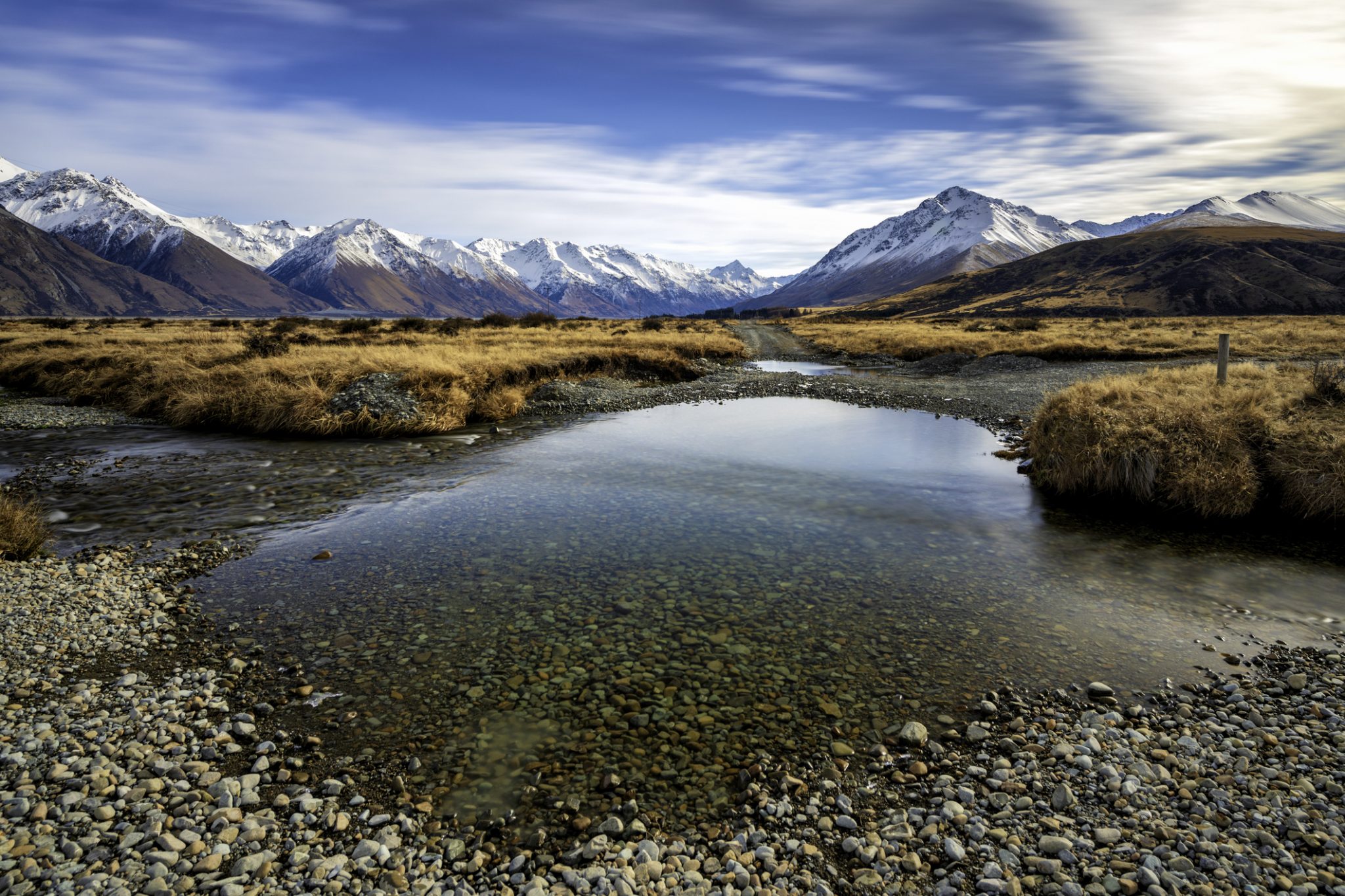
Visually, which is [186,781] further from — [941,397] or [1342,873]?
[941,397]

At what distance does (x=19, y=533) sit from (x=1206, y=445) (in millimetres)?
27081

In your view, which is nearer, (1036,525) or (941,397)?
(1036,525)

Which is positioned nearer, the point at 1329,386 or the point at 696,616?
the point at 696,616

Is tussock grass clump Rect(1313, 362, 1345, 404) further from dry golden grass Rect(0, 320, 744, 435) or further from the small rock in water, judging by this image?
dry golden grass Rect(0, 320, 744, 435)

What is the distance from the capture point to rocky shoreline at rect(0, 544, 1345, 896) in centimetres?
543

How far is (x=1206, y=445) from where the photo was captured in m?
16.5

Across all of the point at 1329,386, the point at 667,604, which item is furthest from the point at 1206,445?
the point at 667,604

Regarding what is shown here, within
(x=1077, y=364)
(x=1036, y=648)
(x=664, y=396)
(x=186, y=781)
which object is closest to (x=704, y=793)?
(x=186, y=781)

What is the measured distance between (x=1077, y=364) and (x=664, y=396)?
34.5 metres

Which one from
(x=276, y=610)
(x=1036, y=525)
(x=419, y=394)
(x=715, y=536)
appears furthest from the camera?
(x=419, y=394)

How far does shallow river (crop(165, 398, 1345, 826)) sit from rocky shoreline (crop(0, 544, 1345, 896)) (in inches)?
21.1

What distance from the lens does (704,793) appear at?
666 centimetres

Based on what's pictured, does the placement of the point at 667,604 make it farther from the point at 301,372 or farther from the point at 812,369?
the point at 812,369

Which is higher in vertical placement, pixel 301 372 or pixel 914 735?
pixel 301 372
